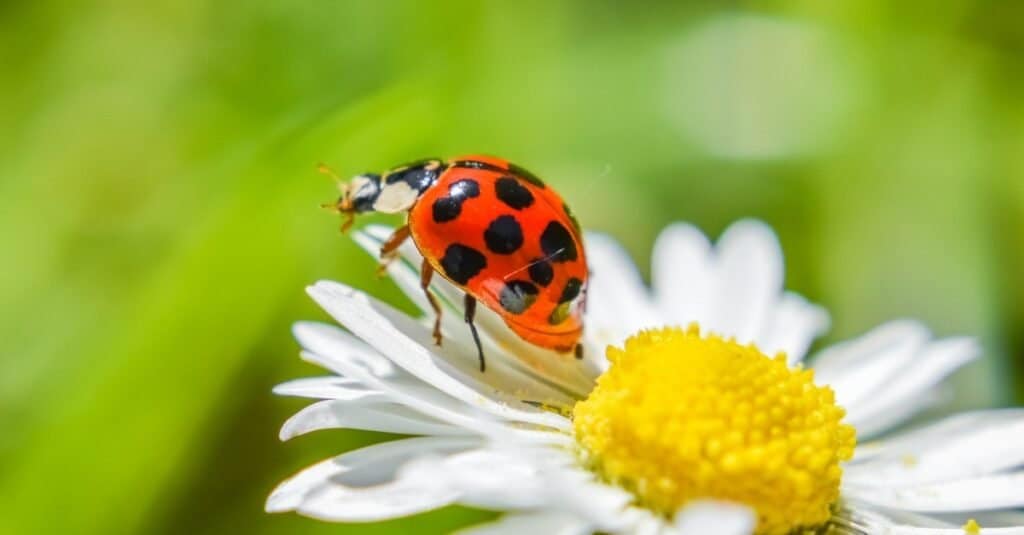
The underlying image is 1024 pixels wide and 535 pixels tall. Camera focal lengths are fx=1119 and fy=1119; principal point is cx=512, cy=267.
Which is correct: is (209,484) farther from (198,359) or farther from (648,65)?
(648,65)

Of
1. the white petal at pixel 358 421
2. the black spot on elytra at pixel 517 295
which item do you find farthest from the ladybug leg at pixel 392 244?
the white petal at pixel 358 421

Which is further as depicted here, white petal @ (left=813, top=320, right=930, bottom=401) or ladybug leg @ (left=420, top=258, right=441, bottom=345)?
white petal @ (left=813, top=320, right=930, bottom=401)

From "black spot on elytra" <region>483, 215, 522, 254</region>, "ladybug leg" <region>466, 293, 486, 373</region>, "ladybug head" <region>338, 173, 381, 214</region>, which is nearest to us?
"black spot on elytra" <region>483, 215, 522, 254</region>

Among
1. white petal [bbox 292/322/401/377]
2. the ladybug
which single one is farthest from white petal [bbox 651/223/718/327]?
white petal [bbox 292/322/401/377]

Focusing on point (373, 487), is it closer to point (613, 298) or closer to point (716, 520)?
point (716, 520)

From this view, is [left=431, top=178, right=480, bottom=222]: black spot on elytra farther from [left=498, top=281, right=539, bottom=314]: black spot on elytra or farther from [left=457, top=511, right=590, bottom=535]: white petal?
[left=457, top=511, right=590, bottom=535]: white petal

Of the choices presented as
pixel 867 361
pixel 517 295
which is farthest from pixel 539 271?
pixel 867 361

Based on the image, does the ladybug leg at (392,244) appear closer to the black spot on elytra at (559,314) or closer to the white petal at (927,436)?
the black spot on elytra at (559,314)
